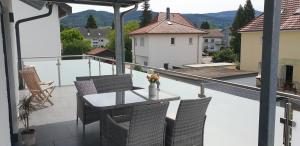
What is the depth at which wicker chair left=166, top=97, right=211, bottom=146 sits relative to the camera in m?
2.99

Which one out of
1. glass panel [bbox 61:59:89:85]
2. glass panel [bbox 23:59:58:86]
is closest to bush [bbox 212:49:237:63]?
glass panel [bbox 61:59:89:85]

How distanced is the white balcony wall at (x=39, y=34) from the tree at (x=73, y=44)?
33.9 meters

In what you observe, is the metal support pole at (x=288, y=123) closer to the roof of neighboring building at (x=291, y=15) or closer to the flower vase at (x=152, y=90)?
the flower vase at (x=152, y=90)

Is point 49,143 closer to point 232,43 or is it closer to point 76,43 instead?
point 232,43

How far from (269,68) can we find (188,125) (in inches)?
57.3

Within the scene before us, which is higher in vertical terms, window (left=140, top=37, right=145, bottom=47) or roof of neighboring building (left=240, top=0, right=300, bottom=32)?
roof of neighboring building (left=240, top=0, right=300, bottom=32)

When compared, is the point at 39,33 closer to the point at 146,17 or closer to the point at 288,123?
the point at 288,123

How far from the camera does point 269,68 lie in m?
1.82

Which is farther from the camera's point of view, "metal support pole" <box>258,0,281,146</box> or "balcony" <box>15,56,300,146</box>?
"balcony" <box>15,56,300,146</box>

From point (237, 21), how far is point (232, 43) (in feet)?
12.3

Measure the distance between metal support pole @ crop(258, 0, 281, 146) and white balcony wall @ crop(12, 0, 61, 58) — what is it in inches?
457

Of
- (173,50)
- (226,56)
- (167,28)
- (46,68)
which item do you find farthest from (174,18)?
(46,68)

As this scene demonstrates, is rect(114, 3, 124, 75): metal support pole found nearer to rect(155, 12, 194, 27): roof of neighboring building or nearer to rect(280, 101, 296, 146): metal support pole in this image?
rect(280, 101, 296, 146): metal support pole

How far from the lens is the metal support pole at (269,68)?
1780 millimetres
